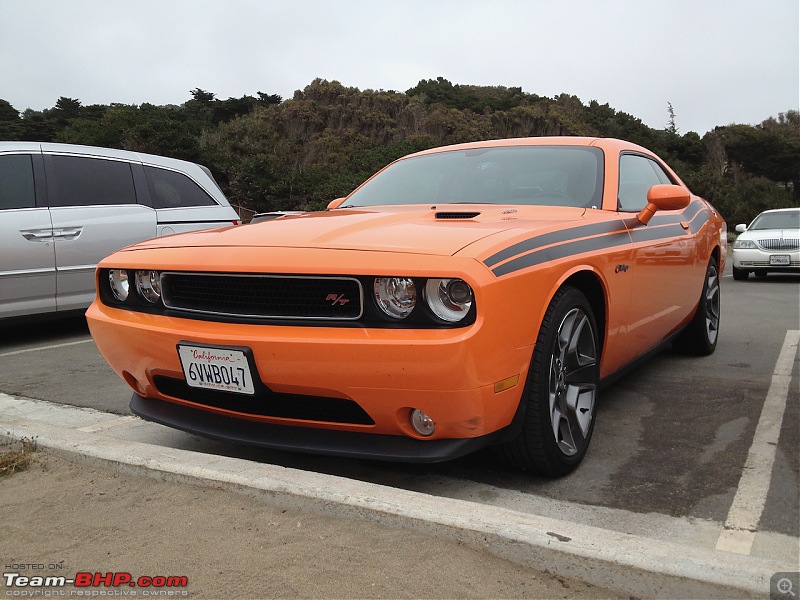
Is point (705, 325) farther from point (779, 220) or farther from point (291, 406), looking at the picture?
point (779, 220)

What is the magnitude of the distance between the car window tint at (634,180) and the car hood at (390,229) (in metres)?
0.53

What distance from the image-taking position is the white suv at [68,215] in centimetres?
563

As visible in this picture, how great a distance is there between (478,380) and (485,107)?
55.4 meters

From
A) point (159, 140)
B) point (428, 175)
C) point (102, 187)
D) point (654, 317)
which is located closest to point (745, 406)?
point (654, 317)

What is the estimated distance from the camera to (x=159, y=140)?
26.2 metres

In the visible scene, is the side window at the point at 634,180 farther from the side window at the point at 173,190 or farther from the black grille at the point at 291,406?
the side window at the point at 173,190

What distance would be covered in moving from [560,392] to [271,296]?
44.9 inches

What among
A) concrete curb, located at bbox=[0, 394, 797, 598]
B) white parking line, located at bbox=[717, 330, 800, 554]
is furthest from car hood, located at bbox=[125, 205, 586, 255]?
white parking line, located at bbox=[717, 330, 800, 554]

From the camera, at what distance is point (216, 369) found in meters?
2.54

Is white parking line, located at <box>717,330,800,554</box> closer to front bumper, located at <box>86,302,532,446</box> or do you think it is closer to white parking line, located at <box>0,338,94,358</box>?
front bumper, located at <box>86,302,532,446</box>

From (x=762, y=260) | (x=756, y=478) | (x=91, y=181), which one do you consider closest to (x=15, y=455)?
(x=756, y=478)

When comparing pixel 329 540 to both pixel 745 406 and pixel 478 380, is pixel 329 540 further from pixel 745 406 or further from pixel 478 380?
pixel 745 406

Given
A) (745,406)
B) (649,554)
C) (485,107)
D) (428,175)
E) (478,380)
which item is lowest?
(745,406)

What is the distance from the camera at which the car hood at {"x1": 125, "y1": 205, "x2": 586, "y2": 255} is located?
2455 mm
